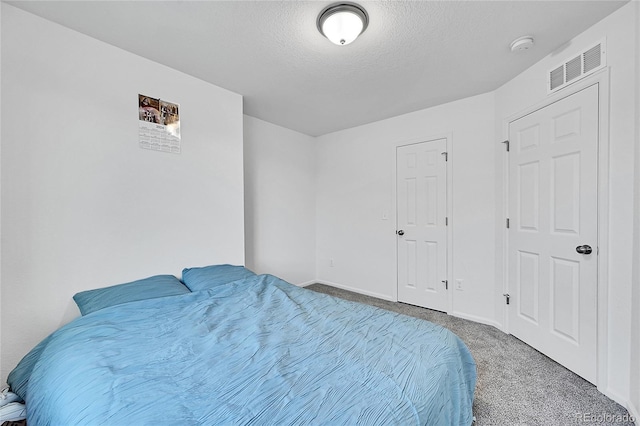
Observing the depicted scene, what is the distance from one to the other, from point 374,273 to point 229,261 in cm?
204

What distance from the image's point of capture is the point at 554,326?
2053mm

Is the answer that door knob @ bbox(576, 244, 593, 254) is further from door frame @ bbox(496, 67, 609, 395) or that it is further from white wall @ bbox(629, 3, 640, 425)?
white wall @ bbox(629, 3, 640, 425)

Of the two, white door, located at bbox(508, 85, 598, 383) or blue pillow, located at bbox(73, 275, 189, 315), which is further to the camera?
white door, located at bbox(508, 85, 598, 383)

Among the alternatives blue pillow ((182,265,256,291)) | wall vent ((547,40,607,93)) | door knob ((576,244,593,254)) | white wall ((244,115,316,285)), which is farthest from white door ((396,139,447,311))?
blue pillow ((182,265,256,291))

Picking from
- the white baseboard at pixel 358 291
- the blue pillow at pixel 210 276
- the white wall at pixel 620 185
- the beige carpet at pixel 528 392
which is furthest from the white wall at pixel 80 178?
the white wall at pixel 620 185

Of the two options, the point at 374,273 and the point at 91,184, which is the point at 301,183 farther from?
the point at 91,184

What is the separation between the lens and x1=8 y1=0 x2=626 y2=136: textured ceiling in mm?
1585

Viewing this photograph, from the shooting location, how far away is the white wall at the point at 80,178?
5.10 ft

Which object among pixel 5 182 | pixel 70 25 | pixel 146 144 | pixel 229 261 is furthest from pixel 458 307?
pixel 70 25

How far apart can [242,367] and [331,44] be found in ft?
6.95

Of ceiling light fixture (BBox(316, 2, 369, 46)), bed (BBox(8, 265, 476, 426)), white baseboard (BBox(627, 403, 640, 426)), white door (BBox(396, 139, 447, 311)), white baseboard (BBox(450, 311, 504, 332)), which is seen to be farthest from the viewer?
white door (BBox(396, 139, 447, 311))

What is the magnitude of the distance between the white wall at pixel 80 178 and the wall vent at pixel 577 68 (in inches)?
118

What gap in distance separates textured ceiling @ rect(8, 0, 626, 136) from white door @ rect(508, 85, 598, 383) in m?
0.60

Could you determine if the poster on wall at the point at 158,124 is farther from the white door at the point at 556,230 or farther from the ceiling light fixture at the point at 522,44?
the white door at the point at 556,230
